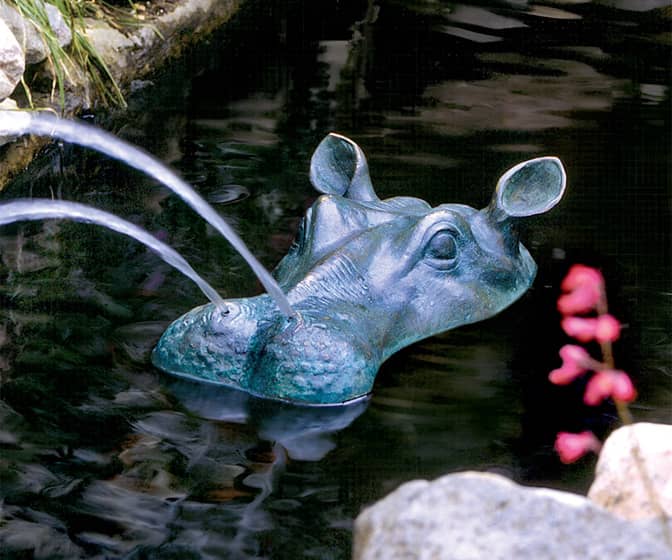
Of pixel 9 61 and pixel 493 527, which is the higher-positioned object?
pixel 9 61

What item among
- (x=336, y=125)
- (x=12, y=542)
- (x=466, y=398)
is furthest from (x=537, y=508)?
(x=336, y=125)

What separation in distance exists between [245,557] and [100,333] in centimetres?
167

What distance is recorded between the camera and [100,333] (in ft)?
16.5

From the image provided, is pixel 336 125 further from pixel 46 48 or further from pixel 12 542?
pixel 12 542

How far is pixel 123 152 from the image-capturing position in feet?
19.7

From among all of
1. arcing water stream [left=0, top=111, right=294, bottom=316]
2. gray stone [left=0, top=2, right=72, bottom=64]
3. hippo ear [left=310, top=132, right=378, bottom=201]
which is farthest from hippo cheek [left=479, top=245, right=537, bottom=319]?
gray stone [left=0, top=2, right=72, bottom=64]

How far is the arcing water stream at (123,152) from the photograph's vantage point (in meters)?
4.77

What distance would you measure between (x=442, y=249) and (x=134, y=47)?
430cm

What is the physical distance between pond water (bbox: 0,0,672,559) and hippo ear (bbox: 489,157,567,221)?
0.41m

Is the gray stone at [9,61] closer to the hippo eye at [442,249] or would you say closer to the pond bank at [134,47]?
the pond bank at [134,47]

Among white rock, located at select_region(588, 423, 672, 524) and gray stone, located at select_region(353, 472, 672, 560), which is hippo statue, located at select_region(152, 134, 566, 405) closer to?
white rock, located at select_region(588, 423, 672, 524)

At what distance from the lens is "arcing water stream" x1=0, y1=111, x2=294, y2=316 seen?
15.6 ft

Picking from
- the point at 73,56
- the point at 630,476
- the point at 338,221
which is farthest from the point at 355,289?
the point at 73,56

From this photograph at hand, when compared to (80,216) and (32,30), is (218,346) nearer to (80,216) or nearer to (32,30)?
(80,216)
